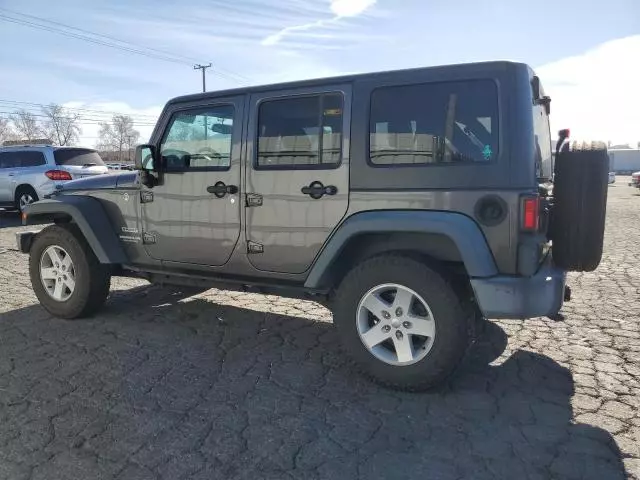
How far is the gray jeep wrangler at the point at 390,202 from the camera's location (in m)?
2.96

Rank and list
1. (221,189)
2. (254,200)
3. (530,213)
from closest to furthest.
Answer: (530,213), (254,200), (221,189)

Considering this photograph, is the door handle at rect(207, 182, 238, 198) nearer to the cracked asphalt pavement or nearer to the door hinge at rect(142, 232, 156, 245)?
the door hinge at rect(142, 232, 156, 245)

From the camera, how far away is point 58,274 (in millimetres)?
4766

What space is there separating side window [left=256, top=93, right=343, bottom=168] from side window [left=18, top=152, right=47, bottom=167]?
1049 cm

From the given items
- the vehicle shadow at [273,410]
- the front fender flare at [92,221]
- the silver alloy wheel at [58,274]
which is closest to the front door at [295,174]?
the vehicle shadow at [273,410]

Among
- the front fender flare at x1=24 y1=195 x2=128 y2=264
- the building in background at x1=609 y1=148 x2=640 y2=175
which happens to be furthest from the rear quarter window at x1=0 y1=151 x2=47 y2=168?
the building in background at x1=609 y1=148 x2=640 y2=175

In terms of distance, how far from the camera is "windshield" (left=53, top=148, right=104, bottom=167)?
12.1 metres

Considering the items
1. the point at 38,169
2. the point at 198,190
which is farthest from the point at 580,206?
the point at 38,169

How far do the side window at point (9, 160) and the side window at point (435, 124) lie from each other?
39.8 ft

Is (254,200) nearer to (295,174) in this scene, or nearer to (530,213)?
(295,174)

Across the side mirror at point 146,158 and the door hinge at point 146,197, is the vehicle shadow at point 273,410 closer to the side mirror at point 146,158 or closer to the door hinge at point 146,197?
the door hinge at point 146,197

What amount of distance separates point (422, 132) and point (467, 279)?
3.32 ft

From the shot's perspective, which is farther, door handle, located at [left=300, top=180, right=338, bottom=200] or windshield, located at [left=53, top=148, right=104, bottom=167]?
windshield, located at [left=53, top=148, right=104, bottom=167]

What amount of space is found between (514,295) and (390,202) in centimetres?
95
